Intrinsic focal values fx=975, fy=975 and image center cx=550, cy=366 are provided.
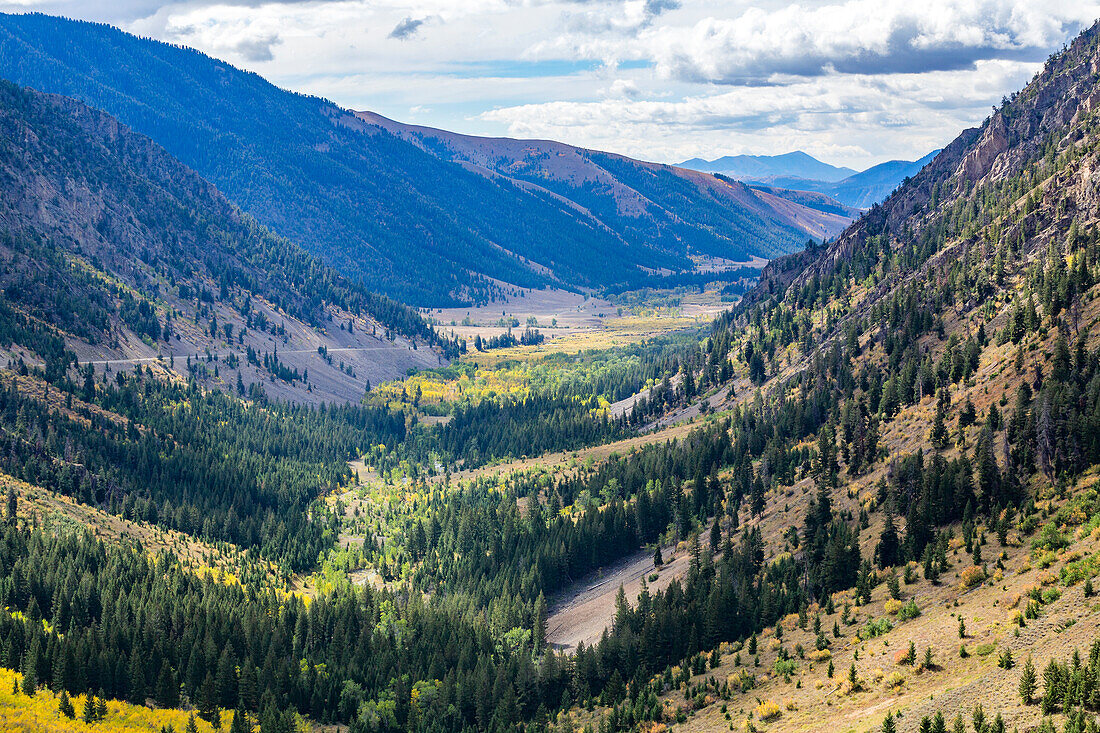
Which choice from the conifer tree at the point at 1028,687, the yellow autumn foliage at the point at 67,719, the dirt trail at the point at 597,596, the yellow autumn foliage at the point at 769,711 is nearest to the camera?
the conifer tree at the point at 1028,687

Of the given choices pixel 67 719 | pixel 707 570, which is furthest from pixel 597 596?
pixel 67 719

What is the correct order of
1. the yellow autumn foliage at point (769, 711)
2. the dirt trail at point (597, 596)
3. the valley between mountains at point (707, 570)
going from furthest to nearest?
the dirt trail at point (597, 596) → the valley between mountains at point (707, 570) → the yellow autumn foliage at point (769, 711)

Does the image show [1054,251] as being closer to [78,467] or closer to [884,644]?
[884,644]

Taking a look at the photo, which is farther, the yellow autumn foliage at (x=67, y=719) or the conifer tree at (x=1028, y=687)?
the yellow autumn foliage at (x=67, y=719)

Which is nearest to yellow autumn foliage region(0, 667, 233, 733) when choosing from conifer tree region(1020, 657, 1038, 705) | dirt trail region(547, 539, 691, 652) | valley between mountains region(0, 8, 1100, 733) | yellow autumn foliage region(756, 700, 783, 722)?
valley between mountains region(0, 8, 1100, 733)

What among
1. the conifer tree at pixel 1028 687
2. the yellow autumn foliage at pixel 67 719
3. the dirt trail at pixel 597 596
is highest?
the conifer tree at pixel 1028 687

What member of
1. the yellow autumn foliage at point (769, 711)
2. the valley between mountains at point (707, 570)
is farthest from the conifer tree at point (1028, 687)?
the yellow autumn foliage at point (769, 711)

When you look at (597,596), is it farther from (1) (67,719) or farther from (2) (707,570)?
(1) (67,719)

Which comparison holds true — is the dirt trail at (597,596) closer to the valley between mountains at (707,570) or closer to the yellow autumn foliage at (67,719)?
the valley between mountains at (707,570)

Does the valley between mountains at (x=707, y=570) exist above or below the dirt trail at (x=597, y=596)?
above

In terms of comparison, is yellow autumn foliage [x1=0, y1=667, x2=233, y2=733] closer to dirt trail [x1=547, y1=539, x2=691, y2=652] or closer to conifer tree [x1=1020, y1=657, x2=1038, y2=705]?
dirt trail [x1=547, y1=539, x2=691, y2=652]
